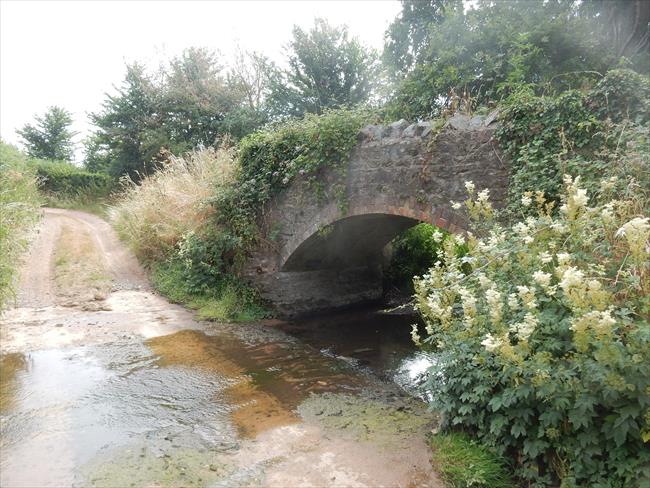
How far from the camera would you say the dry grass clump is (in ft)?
29.4

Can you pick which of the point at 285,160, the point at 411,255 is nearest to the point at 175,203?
the point at 285,160

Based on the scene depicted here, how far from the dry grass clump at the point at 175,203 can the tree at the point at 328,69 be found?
6.99 metres

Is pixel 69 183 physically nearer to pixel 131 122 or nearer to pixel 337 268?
pixel 131 122

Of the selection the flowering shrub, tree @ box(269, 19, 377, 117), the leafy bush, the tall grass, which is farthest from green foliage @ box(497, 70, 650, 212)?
the leafy bush

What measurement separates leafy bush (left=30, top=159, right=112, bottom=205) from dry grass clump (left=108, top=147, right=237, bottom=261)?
31.6 feet

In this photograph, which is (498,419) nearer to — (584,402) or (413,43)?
(584,402)

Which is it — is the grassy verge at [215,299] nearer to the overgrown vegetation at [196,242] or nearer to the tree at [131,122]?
the overgrown vegetation at [196,242]

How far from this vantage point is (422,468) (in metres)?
3.15

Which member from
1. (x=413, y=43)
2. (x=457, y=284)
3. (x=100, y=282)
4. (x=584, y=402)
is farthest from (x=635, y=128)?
(x=413, y=43)

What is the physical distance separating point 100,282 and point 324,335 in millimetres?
4949

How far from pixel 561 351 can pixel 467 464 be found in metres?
1.01

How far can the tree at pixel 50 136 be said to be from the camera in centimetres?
2717

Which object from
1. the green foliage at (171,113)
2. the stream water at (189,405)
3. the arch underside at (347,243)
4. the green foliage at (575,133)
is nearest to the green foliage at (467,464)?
the stream water at (189,405)

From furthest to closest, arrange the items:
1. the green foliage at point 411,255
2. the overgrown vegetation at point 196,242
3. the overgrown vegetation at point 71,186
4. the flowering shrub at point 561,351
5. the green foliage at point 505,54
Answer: the overgrown vegetation at point 71,186
the green foliage at point 411,255
the overgrown vegetation at point 196,242
the green foliage at point 505,54
the flowering shrub at point 561,351
